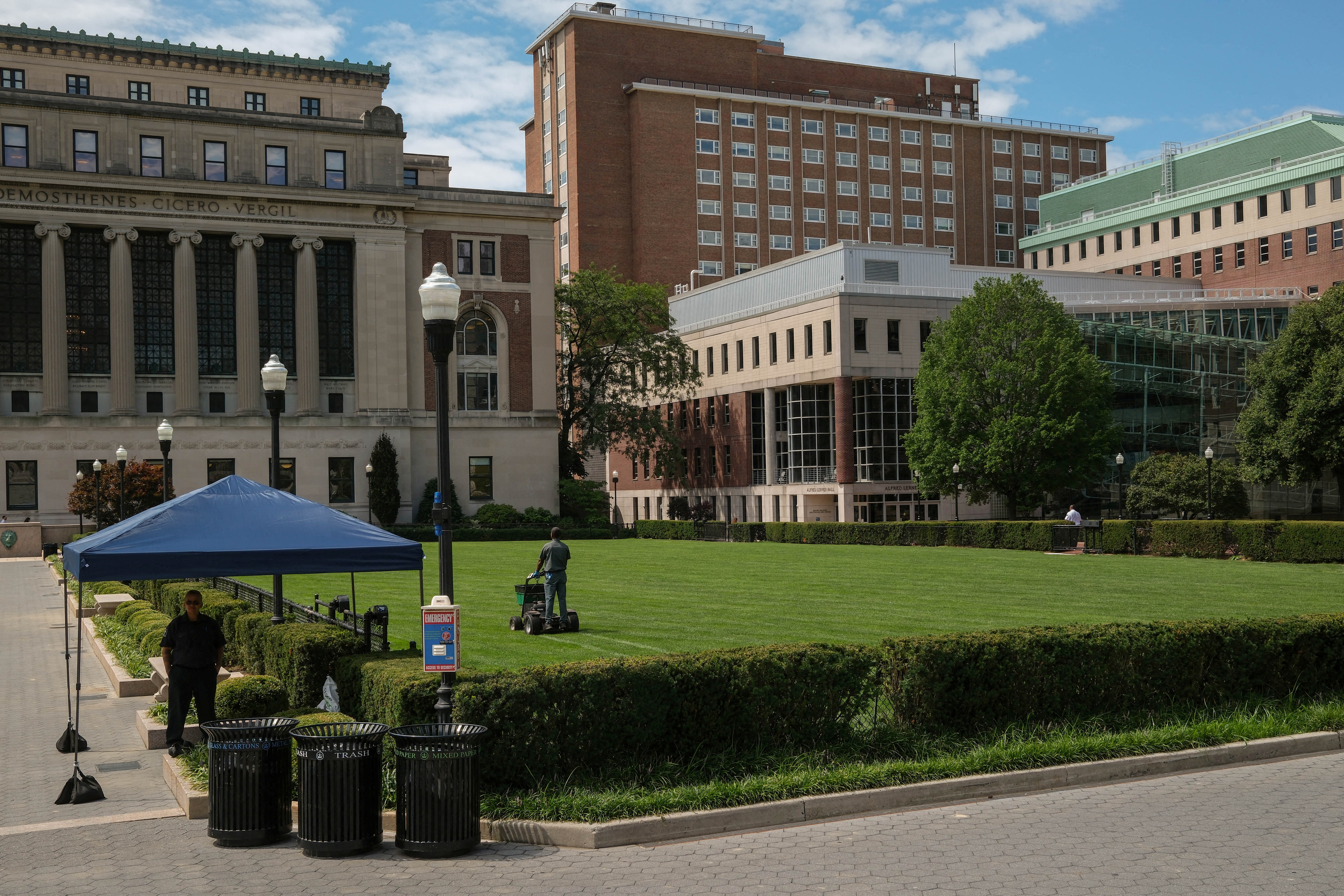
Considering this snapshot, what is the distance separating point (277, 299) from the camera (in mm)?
70625

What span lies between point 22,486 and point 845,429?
4614 centimetres

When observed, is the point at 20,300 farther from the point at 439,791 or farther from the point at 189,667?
the point at 439,791

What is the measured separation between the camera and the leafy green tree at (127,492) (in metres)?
51.9

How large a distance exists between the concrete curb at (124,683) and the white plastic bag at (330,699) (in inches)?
250

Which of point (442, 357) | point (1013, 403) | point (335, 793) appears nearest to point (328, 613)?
point (442, 357)

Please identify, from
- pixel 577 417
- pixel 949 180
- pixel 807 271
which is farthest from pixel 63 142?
pixel 949 180

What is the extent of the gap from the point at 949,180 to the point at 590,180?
117 feet

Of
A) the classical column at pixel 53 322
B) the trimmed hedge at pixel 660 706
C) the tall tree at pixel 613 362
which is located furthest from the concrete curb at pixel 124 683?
the tall tree at pixel 613 362

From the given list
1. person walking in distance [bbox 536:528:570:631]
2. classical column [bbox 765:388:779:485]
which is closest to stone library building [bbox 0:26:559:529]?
classical column [bbox 765:388:779:485]

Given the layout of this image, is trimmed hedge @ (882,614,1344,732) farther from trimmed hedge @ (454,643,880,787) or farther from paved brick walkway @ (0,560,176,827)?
paved brick walkway @ (0,560,176,827)

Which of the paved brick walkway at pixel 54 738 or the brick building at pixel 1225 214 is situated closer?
Result: the paved brick walkway at pixel 54 738

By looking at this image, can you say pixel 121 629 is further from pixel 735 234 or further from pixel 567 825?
pixel 735 234

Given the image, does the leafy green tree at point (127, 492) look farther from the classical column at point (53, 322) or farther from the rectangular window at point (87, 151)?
the rectangular window at point (87, 151)

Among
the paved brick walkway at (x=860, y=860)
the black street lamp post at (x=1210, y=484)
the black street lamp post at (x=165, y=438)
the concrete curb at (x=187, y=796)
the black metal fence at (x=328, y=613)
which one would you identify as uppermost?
the black street lamp post at (x=165, y=438)
